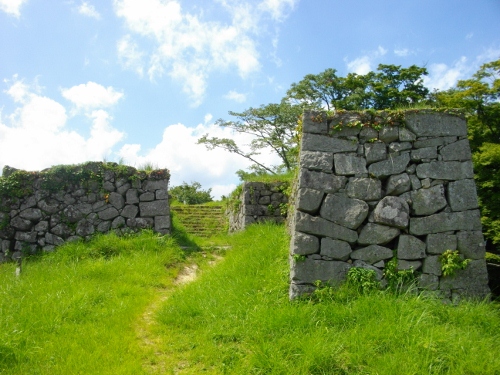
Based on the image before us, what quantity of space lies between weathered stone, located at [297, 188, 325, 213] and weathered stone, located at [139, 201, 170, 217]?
4.31m

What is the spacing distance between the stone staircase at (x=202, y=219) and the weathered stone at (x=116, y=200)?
3.49m

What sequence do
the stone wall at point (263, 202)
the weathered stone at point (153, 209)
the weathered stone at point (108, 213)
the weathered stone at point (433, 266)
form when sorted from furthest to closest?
1. the stone wall at point (263, 202)
2. the weathered stone at point (153, 209)
3. the weathered stone at point (108, 213)
4. the weathered stone at point (433, 266)

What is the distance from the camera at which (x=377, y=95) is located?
17359 millimetres

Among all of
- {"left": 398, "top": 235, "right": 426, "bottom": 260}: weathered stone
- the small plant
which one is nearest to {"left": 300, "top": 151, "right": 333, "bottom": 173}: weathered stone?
{"left": 398, "top": 235, "right": 426, "bottom": 260}: weathered stone

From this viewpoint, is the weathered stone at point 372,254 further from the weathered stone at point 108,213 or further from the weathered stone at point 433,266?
the weathered stone at point 108,213

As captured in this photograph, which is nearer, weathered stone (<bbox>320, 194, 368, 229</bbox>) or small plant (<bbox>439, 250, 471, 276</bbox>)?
small plant (<bbox>439, 250, 471, 276</bbox>)

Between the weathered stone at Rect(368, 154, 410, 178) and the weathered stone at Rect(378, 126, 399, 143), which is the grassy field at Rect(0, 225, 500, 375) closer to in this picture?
the weathered stone at Rect(368, 154, 410, 178)

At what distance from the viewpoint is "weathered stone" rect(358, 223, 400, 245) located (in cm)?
522

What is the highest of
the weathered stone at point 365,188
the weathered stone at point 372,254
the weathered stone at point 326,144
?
the weathered stone at point 326,144

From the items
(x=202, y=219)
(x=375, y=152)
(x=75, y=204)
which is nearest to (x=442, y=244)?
(x=375, y=152)

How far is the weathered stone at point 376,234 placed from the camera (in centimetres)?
522

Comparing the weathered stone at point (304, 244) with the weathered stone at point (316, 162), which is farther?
the weathered stone at point (316, 162)

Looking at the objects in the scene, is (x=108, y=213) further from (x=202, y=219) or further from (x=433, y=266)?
(x=433, y=266)

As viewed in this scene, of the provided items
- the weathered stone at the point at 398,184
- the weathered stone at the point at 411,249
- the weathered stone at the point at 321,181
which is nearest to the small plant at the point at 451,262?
the weathered stone at the point at 411,249
